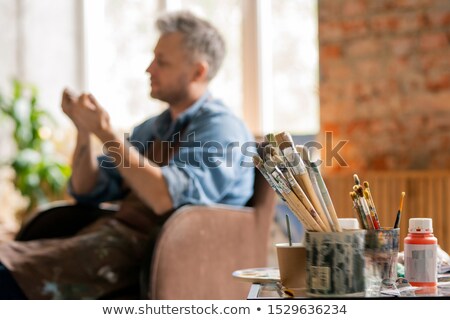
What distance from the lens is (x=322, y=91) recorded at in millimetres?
3979

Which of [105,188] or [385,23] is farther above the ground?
[385,23]

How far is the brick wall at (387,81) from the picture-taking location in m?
3.73

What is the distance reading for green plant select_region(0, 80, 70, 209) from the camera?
4.79 m

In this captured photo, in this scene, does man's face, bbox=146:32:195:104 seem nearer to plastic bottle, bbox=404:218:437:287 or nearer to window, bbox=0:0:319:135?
plastic bottle, bbox=404:218:437:287

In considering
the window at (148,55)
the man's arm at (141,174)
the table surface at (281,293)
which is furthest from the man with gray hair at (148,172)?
the window at (148,55)

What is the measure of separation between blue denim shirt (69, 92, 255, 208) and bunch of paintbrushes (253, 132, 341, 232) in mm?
954

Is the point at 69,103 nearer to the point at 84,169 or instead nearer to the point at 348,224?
the point at 84,169

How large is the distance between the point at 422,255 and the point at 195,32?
1.40m

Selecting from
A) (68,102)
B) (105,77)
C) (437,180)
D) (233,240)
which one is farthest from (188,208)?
(105,77)

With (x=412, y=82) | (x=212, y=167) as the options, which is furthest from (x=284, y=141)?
(x=412, y=82)

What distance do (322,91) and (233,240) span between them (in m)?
1.82

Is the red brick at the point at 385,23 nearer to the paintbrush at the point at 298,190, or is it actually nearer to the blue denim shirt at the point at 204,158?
the blue denim shirt at the point at 204,158

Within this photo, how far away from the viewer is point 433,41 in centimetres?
373

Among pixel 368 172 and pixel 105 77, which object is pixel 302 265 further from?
pixel 105 77
